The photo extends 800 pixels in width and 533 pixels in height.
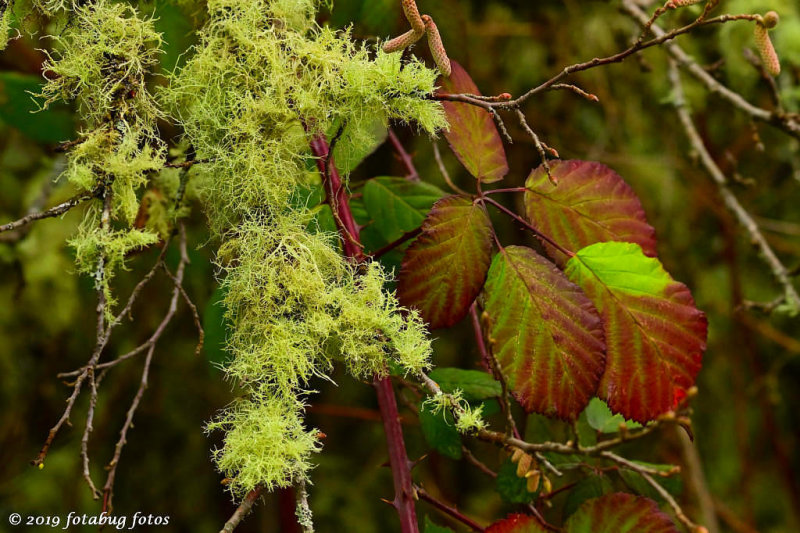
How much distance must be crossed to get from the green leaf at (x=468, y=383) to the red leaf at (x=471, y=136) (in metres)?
0.18

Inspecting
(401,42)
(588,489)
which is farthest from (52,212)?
Answer: (588,489)

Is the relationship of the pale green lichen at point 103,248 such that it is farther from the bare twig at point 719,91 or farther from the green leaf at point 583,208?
the bare twig at point 719,91

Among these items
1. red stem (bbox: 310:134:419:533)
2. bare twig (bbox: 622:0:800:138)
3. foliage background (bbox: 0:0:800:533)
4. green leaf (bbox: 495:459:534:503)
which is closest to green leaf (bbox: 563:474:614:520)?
green leaf (bbox: 495:459:534:503)

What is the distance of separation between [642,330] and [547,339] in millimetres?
83

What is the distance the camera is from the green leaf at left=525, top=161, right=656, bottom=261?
0.59 metres

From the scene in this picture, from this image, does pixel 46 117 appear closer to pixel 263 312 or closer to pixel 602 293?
pixel 263 312

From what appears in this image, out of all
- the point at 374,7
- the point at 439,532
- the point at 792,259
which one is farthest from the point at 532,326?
the point at 792,259

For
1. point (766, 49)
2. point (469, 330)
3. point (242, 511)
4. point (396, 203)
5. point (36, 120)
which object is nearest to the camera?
point (242, 511)

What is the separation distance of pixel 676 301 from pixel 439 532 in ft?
0.90

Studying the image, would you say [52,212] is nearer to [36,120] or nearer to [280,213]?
[280,213]

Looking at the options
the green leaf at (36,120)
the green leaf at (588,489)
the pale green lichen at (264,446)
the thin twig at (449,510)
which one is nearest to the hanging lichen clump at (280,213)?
the pale green lichen at (264,446)

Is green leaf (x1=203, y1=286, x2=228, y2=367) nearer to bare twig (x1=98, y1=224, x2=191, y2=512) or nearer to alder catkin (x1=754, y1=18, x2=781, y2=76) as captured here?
bare twig (x1=98, y1=224, x2=191, y2=512)

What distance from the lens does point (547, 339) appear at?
1.71 ft

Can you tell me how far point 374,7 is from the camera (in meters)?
0.75
